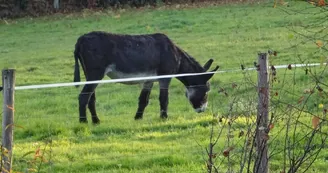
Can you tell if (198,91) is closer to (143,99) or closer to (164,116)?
(143,99)

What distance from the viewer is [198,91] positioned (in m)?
13.5

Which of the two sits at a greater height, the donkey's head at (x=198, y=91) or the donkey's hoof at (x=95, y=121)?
the donkey's head at (x=198, y=91)

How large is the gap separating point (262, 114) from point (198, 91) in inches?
271

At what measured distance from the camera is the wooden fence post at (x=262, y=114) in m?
5.77

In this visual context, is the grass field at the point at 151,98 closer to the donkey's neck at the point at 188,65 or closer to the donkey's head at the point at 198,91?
the donkey's head at the point at 198,91

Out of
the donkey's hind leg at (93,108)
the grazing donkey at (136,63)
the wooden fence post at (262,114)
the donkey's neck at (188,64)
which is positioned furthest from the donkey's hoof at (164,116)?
the wooden fence post at (262,114)

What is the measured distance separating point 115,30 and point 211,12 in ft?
18.0

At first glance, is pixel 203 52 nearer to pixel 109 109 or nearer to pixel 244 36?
pixel 244 36

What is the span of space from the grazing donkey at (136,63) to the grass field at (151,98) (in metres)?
0.34

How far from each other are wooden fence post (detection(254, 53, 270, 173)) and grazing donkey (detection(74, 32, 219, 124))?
519cm

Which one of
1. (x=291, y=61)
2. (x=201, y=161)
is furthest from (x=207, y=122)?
(x=291, y=61)

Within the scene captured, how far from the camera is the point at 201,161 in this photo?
8.66 m

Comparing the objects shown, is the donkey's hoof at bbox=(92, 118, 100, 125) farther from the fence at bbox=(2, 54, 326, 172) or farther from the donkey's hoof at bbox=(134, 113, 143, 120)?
the donkey's hoof at bbox=(134, 113, 143, 120)

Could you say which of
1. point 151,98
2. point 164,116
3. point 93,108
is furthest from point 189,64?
point 93,108
